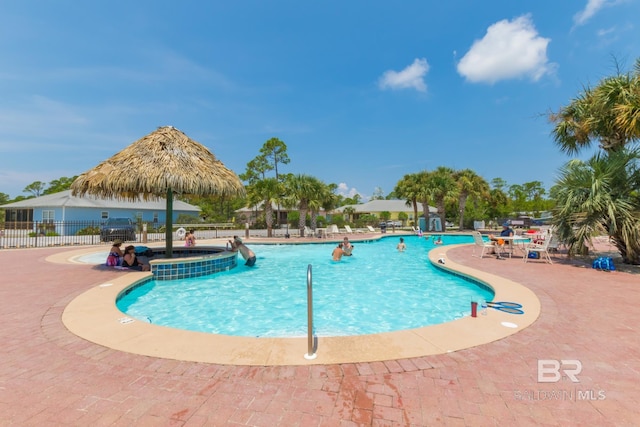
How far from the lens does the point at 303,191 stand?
26.3 m

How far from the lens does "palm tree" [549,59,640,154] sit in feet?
31.4

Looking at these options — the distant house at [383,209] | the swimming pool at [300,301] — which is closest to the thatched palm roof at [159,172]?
the swimming pool at [300,301]

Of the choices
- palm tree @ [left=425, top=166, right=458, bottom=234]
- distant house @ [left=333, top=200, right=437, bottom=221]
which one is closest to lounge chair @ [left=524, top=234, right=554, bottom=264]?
palm tree @ [left=425, top=166, right=458, bottom=234]

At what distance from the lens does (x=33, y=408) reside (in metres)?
2.61

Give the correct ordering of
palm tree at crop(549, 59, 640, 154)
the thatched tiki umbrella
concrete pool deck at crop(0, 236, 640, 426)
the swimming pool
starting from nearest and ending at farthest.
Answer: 1. concrete pool deck at crop(0, 236, 640, 426)
2. the swimming pool
3. palm tree at crop(549, 59, 640, 154)
4. the thatched tiki umbrella

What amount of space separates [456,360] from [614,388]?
1.47m

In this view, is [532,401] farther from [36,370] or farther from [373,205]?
[373,205]

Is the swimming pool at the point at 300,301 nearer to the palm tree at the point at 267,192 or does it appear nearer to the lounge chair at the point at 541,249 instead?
the lounge chair at the point at 541,249

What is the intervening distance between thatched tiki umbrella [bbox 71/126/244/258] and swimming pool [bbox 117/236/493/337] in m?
3.31

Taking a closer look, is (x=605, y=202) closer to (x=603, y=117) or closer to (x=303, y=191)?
(x=603, y=117)

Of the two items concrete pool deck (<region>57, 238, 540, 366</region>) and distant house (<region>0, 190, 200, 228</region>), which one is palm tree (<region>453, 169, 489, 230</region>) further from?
distant house (<region>0, 190, 200, 228</region>)

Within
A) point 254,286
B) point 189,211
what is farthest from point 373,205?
point 254,286

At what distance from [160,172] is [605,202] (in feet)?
50.6

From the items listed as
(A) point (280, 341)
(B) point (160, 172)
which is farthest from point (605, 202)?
(B) point (160, 172)
